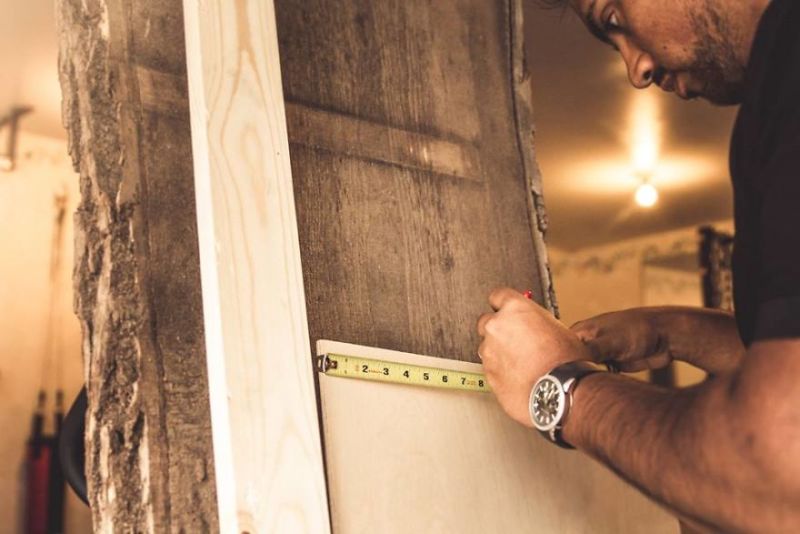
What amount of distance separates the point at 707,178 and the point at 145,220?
5.30 metres

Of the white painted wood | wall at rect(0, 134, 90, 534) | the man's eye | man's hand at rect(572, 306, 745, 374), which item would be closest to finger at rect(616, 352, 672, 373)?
man's hand at rect(572, 306, 745, 374)

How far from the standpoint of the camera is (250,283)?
1.06 metres

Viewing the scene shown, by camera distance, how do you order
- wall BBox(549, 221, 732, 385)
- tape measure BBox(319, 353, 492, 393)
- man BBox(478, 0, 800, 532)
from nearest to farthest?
man BBox(478, 0, 800, 532) < tape measure BBox(319, 353, 492, 393) < wall BBox(549, 221, 732, 385)

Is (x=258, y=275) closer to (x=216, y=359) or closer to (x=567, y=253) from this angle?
(x=216, y=359)

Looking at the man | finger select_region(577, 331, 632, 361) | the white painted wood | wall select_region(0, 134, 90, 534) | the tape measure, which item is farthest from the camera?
wall select_region(0, 134, 90, 534)

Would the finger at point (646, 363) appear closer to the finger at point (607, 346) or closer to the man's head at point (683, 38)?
the finger at point (607, 346)

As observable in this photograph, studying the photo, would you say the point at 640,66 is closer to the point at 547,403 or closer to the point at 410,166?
the point at 410,166

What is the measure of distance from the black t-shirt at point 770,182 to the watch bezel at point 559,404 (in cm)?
22

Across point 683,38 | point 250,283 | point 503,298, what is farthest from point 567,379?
point 683,38

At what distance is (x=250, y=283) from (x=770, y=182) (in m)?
0.57

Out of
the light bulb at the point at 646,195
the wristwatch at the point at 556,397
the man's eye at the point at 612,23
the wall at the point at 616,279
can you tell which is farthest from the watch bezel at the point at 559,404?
the wall at the point at 616,279

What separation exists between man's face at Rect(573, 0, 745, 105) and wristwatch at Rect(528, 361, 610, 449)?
44cm

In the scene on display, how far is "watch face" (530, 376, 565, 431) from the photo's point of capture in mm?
1079

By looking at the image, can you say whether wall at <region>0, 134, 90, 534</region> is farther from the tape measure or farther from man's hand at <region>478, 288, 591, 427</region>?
man's hand at <region>478, 288, 591, 427</region>
